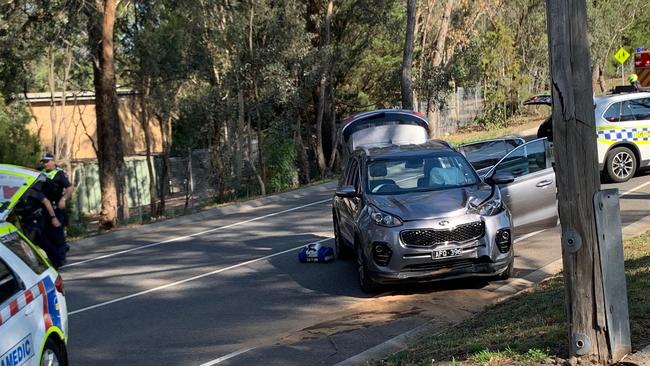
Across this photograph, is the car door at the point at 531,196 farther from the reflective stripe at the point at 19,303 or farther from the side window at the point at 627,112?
the reflective stripe at the point at 19,303

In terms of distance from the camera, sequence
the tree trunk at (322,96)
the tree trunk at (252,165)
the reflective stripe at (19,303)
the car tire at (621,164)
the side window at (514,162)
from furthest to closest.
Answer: the tree trunk at (322,96) < the tree trunk at (252,165) < the car tire at (621,164) < the side window at (514,162) < the reflective stripe at (19,303)

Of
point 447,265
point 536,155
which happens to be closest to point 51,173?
point 447,265

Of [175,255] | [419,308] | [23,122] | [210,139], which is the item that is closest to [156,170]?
[210,139]

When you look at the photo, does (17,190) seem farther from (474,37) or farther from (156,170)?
(474,37)

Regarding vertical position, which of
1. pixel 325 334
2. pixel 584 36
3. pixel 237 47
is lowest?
pixel 325 334

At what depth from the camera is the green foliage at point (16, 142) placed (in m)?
26.3

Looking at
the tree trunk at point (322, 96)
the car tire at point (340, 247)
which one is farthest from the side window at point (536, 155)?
the tree trunk at point (322, 96)

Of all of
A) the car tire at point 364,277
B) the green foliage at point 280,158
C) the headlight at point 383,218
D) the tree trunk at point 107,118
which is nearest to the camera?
the headlight at point 383,218

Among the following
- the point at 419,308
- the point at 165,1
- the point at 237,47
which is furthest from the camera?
the point at 237,47

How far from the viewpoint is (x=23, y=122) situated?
2889 centimetres

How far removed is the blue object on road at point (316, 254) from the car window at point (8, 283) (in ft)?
23.6

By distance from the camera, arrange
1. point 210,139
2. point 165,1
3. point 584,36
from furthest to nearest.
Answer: point 210,139
point 165,1
point 584,36

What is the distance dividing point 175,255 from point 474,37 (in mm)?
28948

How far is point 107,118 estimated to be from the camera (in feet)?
77.0
